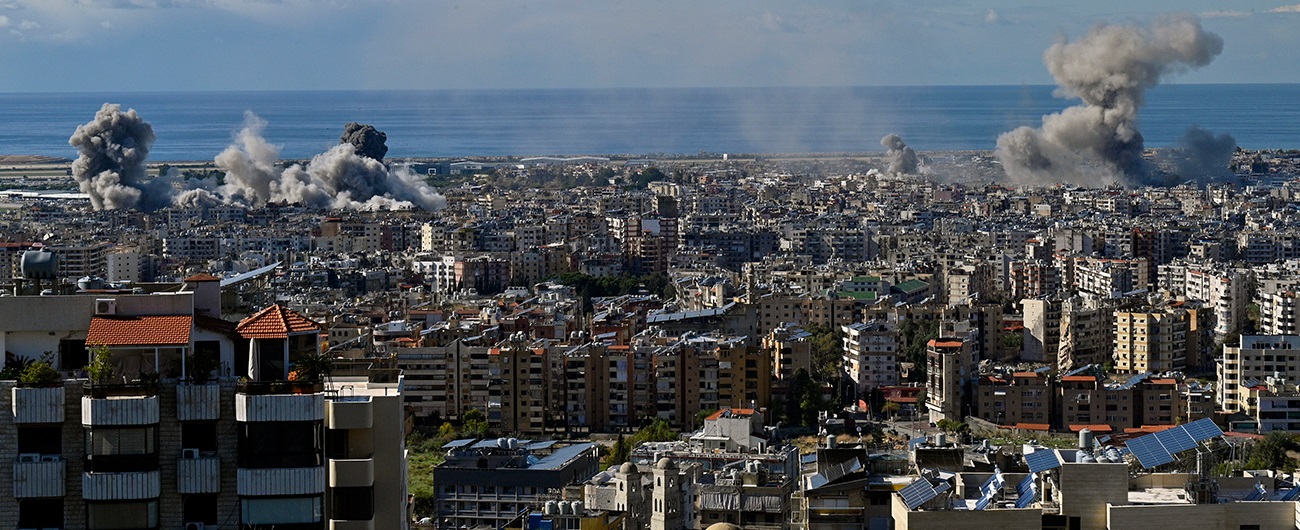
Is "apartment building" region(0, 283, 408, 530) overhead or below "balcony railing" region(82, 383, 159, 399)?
below

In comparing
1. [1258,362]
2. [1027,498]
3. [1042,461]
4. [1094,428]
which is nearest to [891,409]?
[1094,428]

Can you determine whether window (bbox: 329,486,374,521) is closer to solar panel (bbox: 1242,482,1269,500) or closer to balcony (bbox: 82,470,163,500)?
balcony (bbox: 82,470,163,500)

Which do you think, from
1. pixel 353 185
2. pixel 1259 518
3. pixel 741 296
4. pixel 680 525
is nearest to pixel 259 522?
pixel 1259 518

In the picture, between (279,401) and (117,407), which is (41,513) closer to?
(117,407)

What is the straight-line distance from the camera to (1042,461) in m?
10.1

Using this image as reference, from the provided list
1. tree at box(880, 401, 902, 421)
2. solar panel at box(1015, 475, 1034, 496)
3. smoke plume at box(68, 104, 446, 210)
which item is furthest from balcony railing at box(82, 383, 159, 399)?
smoke plume at box(68, 104, 446, 210)

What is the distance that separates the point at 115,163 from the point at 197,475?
2427 inches

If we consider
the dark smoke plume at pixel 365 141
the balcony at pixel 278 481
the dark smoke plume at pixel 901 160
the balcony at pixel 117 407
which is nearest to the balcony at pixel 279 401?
the balcony at pixel 278 481

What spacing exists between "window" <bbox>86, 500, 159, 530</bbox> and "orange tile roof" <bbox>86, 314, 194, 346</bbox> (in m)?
0.49

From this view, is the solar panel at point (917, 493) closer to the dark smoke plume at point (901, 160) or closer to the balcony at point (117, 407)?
the balcony at point (117, 407)

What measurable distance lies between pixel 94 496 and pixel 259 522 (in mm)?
474

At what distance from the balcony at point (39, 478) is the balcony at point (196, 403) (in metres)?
0.37

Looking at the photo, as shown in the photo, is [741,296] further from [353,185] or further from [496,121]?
[496,121]

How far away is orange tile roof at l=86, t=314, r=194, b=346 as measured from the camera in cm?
736
